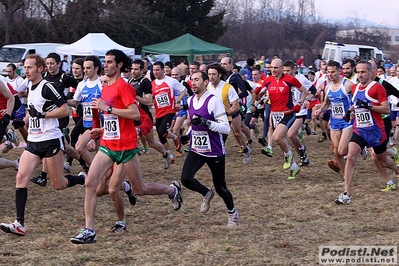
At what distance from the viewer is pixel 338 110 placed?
374 inches

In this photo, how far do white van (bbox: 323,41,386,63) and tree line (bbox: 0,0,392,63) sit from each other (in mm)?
9243

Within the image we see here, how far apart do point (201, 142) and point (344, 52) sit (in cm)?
2772

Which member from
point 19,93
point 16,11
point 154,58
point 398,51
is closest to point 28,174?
point 19,93

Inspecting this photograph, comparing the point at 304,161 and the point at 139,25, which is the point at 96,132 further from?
the point at 139,25

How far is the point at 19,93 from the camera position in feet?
37.1

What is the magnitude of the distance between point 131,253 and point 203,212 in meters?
1.53

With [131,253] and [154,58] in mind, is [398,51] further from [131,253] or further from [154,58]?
[131,253]

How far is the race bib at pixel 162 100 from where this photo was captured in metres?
11.5

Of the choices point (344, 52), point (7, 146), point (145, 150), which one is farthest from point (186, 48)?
point (7, 146)

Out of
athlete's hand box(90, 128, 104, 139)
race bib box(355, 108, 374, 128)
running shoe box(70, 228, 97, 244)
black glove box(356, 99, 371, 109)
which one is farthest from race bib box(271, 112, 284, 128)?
running shoe box(70, 228, 97, 244)

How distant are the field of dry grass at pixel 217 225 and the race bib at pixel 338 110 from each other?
1052mm

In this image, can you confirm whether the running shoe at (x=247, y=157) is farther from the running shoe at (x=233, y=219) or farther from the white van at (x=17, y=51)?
the white van at (x=17, y=51)

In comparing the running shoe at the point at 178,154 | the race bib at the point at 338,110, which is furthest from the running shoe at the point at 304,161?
the running shoe at the point at 178,154

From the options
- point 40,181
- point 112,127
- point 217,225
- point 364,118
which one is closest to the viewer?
point 112,127
